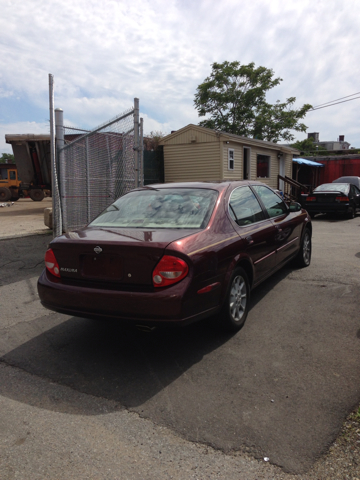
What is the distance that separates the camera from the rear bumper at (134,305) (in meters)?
2.93

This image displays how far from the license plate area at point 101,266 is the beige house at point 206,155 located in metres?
13.4

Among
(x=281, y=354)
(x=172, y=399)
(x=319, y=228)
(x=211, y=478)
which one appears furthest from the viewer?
(x=319, y=228)

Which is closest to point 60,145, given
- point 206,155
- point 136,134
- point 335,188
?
point 136,134

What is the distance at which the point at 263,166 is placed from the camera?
864 inches

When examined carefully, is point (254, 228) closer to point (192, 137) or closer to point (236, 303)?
point (236, 303)

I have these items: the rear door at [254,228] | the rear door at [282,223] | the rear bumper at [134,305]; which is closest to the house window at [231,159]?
the rear door at [282,223]

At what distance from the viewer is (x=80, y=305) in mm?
3223

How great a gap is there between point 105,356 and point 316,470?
1.96 metres

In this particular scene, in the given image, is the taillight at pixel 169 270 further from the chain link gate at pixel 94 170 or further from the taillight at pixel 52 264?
the chain link gate at pixel 94 170

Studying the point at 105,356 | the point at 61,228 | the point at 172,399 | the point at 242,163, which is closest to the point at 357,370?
the point at 172,399

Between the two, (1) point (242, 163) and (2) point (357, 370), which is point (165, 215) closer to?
(2) point (357, 370)

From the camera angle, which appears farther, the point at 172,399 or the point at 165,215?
the point at 165,215

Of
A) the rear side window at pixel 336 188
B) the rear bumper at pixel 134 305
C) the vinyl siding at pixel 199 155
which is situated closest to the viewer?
the rear bumper at pixel 134 305

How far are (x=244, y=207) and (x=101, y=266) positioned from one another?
6.30 feet
